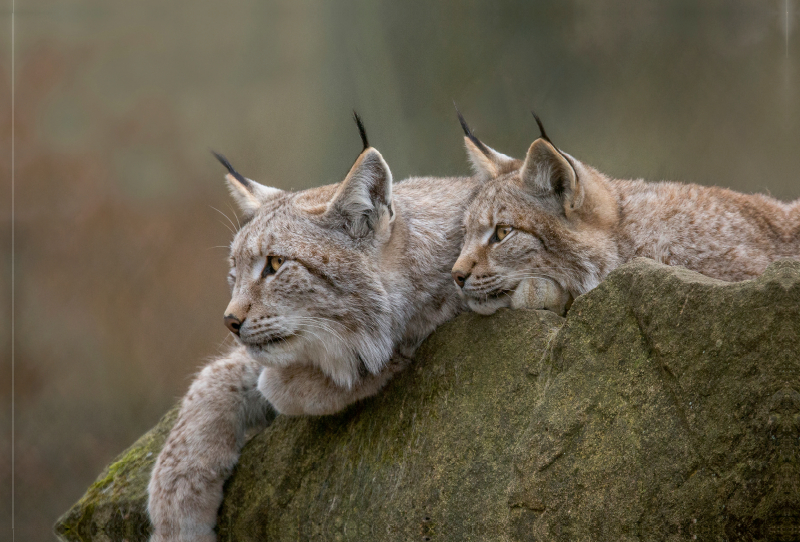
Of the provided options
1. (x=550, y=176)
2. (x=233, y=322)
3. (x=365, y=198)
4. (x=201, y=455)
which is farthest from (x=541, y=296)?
(x=201, y=455)

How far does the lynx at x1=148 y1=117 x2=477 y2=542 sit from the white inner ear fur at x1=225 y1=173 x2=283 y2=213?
0.68 ft

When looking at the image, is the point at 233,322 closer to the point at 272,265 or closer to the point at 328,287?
the point at 272,265

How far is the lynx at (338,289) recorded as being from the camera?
3.36 metres

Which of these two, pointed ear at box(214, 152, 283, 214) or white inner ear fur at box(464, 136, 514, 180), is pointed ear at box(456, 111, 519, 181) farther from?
pointed ear at box(214, 152, 283, 214)

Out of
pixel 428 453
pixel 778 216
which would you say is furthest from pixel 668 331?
pixel 778 216

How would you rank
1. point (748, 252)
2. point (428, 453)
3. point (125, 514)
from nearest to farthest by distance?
point (428, 453) < point (748, 252) < point (125, 514)

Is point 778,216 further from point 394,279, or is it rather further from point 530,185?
point 394,279

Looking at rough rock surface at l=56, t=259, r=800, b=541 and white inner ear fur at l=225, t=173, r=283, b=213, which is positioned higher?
white inner ear fur at l=225, t=173, r=283, b=213

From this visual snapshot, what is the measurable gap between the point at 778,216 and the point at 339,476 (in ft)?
7.40

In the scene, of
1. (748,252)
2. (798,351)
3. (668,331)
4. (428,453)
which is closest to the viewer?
(798,351)

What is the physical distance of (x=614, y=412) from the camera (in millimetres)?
2416

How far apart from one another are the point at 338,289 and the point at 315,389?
1.57 feet

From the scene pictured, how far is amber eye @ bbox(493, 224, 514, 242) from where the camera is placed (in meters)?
3.48

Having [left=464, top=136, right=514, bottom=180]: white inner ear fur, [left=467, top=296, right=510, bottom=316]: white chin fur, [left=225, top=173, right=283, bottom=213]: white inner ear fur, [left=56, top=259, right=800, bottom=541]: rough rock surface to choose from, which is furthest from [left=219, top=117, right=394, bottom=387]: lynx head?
[left=464, top=136, right=514, bottom=180]: white inner ear fur
